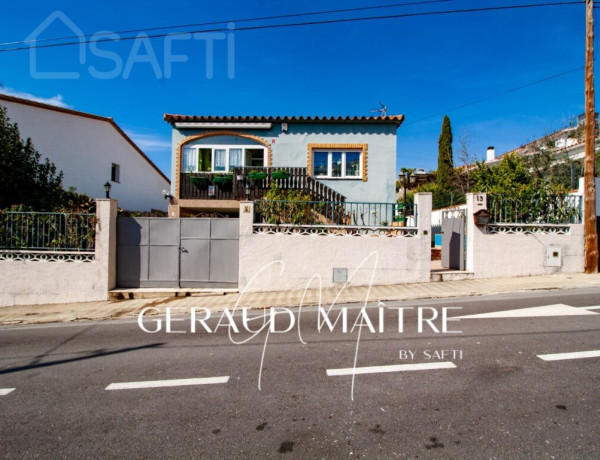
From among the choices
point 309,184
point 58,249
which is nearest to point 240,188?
point 309,184

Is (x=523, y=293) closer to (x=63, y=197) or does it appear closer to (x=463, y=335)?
(x=463, y=335)

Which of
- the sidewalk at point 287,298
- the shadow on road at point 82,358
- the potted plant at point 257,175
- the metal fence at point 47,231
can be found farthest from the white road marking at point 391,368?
the potted plant at point 257,175

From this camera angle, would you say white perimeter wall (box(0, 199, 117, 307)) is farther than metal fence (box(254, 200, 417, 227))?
No

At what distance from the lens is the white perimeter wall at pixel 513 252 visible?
9562mm

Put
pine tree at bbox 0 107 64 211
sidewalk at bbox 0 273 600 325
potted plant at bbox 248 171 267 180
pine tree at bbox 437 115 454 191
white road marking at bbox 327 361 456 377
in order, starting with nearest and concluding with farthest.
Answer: white road marking at bbox 327 361 456 377 < sidewalk at bbox 0 273 600 325 < pine tree at bbox 0 107 64 211 < potted plant at bbox 248 171 267 180 < pine tree at bbox 437 115 454 191

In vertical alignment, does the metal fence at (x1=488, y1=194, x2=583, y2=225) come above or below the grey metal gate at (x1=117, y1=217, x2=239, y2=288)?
above

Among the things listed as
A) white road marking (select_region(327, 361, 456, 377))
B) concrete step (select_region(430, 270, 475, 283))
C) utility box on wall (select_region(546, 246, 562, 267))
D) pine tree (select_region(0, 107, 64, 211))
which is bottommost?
white road marking (select_region(327, 361, 456, 377))

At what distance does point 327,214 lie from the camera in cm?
962

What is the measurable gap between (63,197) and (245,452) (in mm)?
13063

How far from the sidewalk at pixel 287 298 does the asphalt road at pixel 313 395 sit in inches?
83.6

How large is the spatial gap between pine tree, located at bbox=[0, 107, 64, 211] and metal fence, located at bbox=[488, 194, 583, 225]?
548 inches

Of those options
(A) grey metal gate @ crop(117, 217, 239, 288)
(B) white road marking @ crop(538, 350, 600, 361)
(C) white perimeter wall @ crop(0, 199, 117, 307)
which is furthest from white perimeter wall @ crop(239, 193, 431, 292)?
(B) white road marking @ crop(538, 350, 600, 361)

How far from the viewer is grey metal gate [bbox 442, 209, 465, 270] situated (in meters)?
9.96

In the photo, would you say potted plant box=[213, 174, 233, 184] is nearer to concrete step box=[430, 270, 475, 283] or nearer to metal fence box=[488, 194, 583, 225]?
concrete step box=[430, 270, 475, 283]
